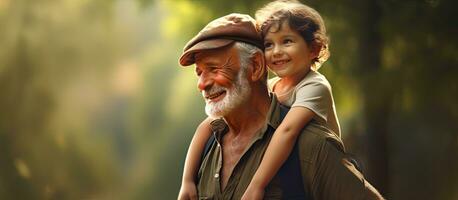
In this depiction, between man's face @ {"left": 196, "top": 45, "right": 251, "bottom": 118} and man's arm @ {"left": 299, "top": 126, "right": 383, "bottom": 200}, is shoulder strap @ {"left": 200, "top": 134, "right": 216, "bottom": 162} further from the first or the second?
man's arm @ {"left": 299, "top": 126, "right": 383, "bottom": 200}

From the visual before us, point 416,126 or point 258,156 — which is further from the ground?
point 258,156

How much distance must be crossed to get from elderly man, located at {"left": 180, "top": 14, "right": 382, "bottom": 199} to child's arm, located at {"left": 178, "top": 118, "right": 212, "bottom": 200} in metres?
0.04

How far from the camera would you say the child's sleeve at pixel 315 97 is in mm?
3328

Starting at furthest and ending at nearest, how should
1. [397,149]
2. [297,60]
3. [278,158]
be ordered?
[397,149] → [297,60] → [278,158]

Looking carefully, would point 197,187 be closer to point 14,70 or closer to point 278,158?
point 278,158

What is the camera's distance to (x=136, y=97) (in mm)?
15078

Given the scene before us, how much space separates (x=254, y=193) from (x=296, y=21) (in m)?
0.61

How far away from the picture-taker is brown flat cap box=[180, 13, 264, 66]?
10.7 feet

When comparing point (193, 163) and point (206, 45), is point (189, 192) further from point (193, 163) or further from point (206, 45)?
point (206, 45)

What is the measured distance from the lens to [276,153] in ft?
10.4

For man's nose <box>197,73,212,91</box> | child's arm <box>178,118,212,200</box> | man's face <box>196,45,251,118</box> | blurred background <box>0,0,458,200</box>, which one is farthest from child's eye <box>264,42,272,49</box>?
blurred background <box>0,0,458,200</box>

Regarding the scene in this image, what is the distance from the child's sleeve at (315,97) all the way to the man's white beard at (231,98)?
18 cm

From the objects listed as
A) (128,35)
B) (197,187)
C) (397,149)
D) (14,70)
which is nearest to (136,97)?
(128,35)

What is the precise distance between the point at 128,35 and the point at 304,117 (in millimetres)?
11922
